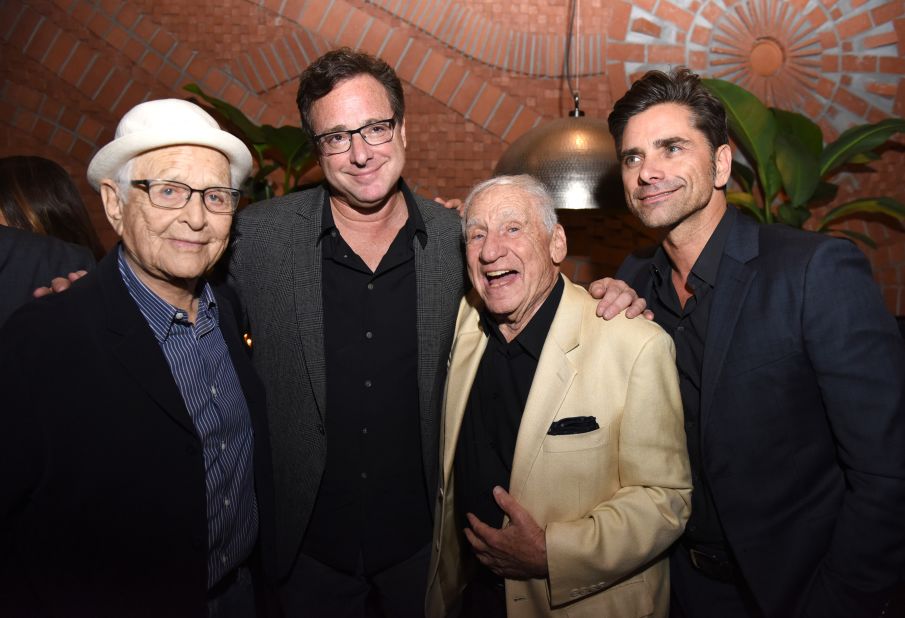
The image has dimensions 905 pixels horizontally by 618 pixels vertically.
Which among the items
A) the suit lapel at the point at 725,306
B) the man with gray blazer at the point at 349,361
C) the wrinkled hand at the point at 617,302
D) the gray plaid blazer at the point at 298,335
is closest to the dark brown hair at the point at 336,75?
the man with gray blazer at the point at 349,361

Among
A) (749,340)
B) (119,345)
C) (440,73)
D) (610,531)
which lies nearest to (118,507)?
(119,345)

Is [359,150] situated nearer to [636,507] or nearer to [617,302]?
[617,302]

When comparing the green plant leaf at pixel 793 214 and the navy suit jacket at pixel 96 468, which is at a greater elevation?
the green plant leaf at pixel 793 214

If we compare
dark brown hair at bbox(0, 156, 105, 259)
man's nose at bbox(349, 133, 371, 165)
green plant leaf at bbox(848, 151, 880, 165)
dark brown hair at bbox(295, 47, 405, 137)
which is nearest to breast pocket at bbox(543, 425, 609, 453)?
man's nose at bbox(349, 133, 371, 165)

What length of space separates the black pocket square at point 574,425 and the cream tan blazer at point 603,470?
0.04 ft

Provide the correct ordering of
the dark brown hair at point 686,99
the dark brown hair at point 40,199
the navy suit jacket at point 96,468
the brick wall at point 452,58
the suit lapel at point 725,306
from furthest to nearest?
the brick wall at point 452,58 < the dark brown hair at point 40,199 < the dark brown hair at point 686,99 < the suit lapel at point 725,306 < the navy suit jacket at point 96,468

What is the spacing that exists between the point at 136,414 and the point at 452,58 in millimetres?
3028

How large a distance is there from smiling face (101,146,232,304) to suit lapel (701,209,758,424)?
1294 millimetres

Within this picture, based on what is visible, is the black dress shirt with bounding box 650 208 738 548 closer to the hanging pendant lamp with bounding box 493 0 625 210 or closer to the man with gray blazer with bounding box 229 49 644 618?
the hanging pendant lamp with bounding box 493 0 625 210

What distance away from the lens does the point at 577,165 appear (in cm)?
219

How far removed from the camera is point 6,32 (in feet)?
12.4

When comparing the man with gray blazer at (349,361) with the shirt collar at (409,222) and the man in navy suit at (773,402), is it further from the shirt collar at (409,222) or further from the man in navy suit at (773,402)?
the man in navy suit at (773,402)

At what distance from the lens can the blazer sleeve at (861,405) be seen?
152 cm

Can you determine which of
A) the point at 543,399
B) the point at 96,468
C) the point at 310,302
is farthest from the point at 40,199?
the point at 543,399
